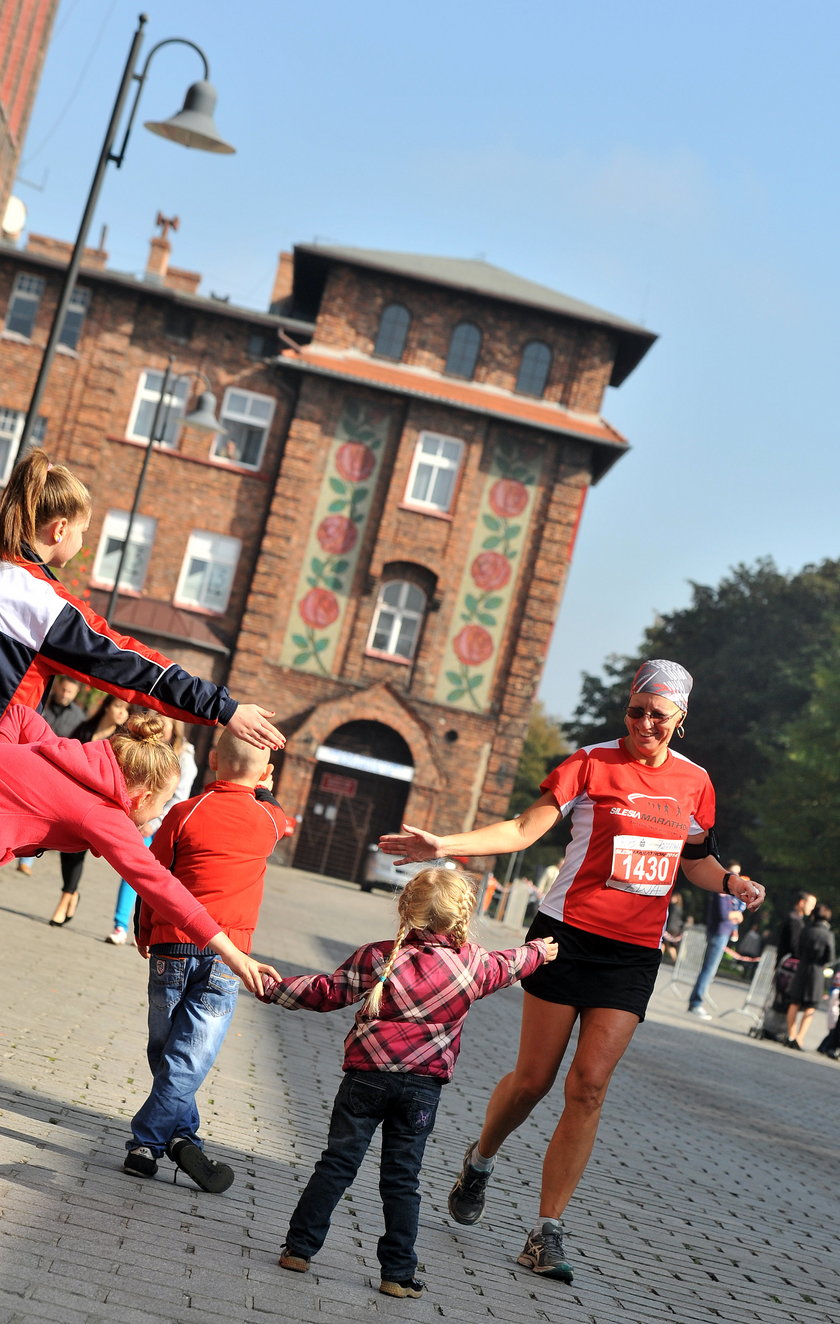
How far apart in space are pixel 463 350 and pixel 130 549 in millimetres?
9543

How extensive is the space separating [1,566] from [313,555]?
112 ft

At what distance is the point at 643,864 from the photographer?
585 cm

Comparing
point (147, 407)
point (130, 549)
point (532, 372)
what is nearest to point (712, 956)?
point (532, 372)

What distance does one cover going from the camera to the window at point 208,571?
128ft

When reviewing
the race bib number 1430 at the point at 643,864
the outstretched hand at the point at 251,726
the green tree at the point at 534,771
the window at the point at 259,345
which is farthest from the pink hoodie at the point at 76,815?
the green tree at the point at 534,771

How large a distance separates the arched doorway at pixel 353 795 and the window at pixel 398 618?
6.45 feet

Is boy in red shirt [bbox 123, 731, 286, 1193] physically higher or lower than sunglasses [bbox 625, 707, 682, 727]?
lower

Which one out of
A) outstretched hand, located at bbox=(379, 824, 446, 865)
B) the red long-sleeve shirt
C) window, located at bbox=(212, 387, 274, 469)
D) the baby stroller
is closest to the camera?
outstretched hand, located at bbox=(379, 824, 446, 865)

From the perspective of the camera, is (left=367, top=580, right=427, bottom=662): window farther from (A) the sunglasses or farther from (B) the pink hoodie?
(B) the pink hoodie

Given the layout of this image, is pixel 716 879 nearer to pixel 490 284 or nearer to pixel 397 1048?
pixel 397 1048

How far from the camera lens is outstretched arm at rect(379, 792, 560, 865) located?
16.8 feet

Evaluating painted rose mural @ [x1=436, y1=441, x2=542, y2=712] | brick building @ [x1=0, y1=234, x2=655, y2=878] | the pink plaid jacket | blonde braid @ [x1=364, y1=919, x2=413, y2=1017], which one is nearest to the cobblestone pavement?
the pink plaid jacket

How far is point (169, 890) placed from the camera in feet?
14.8

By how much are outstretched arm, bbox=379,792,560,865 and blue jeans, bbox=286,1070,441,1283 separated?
69cm
